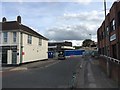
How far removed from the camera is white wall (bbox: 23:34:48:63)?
140 ft

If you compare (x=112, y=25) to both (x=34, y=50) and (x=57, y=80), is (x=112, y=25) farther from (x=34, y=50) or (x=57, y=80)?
(x=34, y=50)

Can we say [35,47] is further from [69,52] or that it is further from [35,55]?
[69,52]

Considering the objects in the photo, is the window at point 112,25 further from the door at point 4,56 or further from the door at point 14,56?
the door at point 4,56

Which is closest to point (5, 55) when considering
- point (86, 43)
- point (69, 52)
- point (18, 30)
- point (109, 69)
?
point (18, 30)

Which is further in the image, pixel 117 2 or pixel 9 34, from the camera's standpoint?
pixel 9 34

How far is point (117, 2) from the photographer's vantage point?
22.2 meters

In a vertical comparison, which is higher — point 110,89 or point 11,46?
point 11,46

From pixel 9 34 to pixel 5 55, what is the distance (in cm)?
→ 378

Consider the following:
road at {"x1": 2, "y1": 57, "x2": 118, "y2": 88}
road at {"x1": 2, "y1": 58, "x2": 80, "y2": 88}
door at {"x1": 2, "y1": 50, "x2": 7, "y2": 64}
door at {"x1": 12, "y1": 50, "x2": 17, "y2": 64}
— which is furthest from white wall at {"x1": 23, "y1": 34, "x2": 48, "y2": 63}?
road at {"x1": 2, "y1": 58, "x2": 80, "y2": 88}

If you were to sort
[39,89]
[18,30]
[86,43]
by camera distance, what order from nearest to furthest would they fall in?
[39,89] → [18,30] → [86,43]

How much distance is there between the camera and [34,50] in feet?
161

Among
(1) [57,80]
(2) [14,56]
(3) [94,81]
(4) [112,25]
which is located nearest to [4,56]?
(2) [14,56]

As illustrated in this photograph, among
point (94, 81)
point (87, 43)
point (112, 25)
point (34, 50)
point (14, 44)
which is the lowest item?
point (94, 81)

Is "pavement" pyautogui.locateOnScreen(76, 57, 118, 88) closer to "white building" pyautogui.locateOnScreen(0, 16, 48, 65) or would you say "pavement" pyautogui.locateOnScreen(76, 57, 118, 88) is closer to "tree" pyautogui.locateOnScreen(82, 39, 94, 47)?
"white building" pyautogui.locateOnScreen(0, 16, 48, 65)
